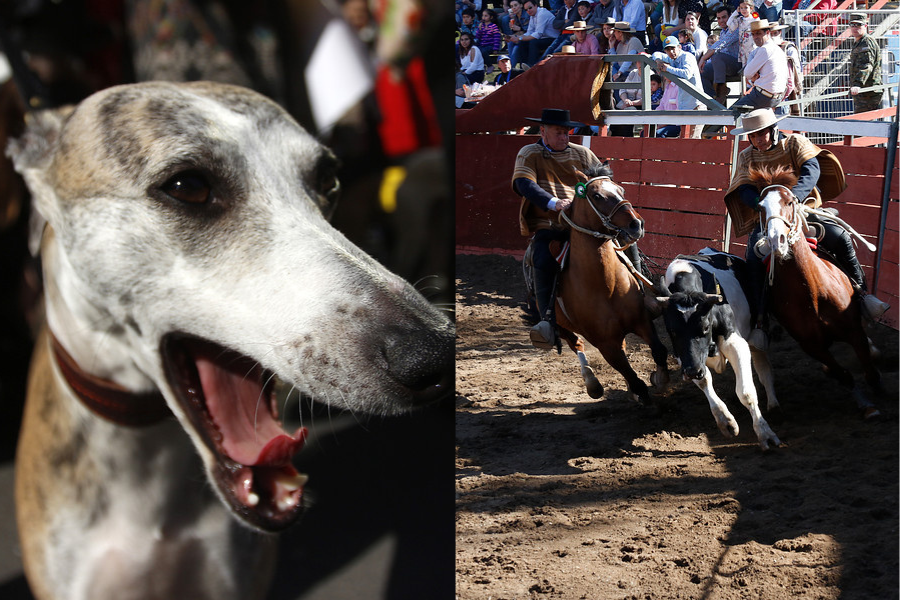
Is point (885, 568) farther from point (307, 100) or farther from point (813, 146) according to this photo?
point (307, 100)

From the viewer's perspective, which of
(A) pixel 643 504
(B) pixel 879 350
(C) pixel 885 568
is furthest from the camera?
(A) pixel 643 504

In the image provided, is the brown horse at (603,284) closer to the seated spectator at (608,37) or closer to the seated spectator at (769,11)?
the seated spectator at (608,37)

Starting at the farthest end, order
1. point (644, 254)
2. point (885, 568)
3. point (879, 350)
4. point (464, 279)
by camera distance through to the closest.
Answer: point (464, 279), point (644, 254), point (879, 350), point (885, 568)

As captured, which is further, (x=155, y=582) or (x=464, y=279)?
(x=464, y=279)

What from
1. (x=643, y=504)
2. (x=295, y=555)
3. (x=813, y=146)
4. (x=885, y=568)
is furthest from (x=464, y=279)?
(x=295, y=555)

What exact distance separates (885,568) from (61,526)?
3867mm

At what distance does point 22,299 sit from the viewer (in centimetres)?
184

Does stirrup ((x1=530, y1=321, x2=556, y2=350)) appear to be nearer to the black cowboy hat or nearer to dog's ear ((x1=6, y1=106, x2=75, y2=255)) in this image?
the black cowboy hat

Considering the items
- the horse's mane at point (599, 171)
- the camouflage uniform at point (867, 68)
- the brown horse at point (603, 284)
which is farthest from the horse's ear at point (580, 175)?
the camouflage uniform at point (867, 68)

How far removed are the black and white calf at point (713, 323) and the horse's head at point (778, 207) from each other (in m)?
0.36

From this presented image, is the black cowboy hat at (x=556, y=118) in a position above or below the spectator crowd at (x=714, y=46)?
below

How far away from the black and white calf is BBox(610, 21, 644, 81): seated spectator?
4.07 feet

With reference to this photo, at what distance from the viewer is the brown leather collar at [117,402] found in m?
1.91

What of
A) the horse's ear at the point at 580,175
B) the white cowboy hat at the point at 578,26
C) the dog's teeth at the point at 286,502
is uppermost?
the white cowboy hat at the point at 578,26
